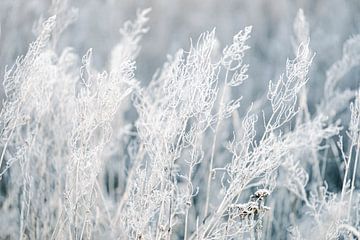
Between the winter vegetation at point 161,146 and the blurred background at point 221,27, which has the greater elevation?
the blurred background at point 221,27

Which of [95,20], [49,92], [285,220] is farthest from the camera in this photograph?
[95,20]

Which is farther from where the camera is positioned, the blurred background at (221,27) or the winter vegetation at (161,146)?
the blurred background at (221,27)

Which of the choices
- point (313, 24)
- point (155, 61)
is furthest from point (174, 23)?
point (313, 24)

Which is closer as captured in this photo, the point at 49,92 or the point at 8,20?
the point at 49,92

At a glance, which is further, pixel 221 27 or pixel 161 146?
pixel 221 27

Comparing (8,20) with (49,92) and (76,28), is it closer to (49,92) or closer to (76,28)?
(76,28)

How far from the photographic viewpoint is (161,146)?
204 cm

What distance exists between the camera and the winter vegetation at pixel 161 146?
2.04 m

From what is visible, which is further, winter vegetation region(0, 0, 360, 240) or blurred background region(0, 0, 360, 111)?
blurred background region(0, 0, 360, 111)

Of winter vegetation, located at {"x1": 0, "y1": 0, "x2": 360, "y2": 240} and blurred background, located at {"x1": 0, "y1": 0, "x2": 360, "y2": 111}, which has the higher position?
blurred background, located at {"x1": 0, "y1": 0, "x2": 360, "y2": 111}

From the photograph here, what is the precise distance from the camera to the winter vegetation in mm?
2043

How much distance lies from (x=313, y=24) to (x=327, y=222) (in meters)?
2.77

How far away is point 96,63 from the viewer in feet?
15.9

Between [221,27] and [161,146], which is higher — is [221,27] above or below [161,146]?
above
